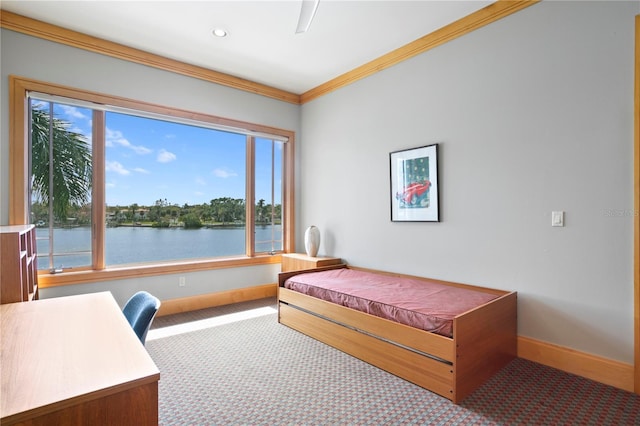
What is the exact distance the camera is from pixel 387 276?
3.52m

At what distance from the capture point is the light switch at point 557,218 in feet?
7.95

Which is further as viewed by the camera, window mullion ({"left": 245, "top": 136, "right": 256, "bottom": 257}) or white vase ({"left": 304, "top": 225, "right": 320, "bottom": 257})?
window mullion ({"left": 245, "top": 136, "right": 256, "bottom": 257})

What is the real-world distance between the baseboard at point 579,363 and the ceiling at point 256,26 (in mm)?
2718

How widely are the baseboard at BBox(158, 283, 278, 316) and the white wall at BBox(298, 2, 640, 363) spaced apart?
1.69 metres

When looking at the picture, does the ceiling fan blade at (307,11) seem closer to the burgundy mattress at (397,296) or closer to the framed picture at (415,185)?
the framed picture at (415,185)

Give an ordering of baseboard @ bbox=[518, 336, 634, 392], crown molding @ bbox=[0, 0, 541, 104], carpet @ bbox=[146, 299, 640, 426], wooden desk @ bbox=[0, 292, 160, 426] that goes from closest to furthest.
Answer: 1. wooden desk @ bbox=[0, 292, 160, 426]
2. carpet @ bbox=[146, 299, 640, 426]
3. baseboard @ bbox=[518, 336, 634, 392]
4. crown molding @ bbox=[0, 0, 541, 104]

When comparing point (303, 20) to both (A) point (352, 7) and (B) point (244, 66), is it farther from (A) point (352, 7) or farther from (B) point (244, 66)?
(B) point (244, 66)

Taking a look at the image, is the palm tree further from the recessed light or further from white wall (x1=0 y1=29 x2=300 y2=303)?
the recessed light

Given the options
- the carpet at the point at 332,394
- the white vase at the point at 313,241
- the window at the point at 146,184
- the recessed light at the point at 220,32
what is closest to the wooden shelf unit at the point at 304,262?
the white vase at the point at 313,241

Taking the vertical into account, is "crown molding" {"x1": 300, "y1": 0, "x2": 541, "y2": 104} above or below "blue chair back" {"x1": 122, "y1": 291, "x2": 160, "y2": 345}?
above

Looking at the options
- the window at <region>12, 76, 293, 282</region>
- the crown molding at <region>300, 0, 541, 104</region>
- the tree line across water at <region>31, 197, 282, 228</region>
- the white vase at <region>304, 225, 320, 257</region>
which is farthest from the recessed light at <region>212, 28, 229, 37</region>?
the white vase at <region>304, 225, 320, 257</region>

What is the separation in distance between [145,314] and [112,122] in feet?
8.86

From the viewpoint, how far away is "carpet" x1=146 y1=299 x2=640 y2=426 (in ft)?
6.13

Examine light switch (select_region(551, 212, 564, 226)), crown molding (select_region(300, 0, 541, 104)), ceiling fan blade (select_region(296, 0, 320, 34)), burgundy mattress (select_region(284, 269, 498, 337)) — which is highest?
crown molding (select_region(300, 0, 541, 104))
